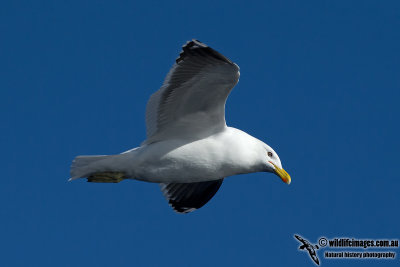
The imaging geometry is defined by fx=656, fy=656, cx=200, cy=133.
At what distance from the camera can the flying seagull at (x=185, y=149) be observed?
930 cm

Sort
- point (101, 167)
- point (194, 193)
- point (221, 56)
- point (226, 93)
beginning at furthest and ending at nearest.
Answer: point (194, 193)
point (101, 167)
point (226, 93)
point (221, 56)

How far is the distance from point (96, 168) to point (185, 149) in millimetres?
1363

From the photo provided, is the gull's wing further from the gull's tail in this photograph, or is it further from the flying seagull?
the gull's tail

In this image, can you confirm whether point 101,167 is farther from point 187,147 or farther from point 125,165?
point 187,147

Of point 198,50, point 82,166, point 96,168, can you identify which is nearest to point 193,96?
point 198,50

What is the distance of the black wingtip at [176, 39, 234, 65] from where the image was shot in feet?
27.8

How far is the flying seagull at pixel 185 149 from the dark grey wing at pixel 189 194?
1393 mm

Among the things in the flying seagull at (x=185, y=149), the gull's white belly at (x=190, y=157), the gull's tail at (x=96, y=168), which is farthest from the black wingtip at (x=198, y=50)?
the gull's tail at (x=96, y=168)

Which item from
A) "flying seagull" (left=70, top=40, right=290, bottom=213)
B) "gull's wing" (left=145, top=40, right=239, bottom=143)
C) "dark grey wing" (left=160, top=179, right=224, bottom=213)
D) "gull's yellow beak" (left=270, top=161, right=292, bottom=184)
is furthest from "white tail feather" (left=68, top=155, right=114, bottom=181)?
"gull's yellow beak" (left=270, top=161, right=292, bottom=184)

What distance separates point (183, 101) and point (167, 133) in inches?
25.1

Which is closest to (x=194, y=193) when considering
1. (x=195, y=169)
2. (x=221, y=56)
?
(x=195, y=169)

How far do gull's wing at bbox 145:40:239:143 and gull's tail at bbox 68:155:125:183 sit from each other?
2.20ft

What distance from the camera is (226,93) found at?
9.11 metres

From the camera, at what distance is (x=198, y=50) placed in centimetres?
856
